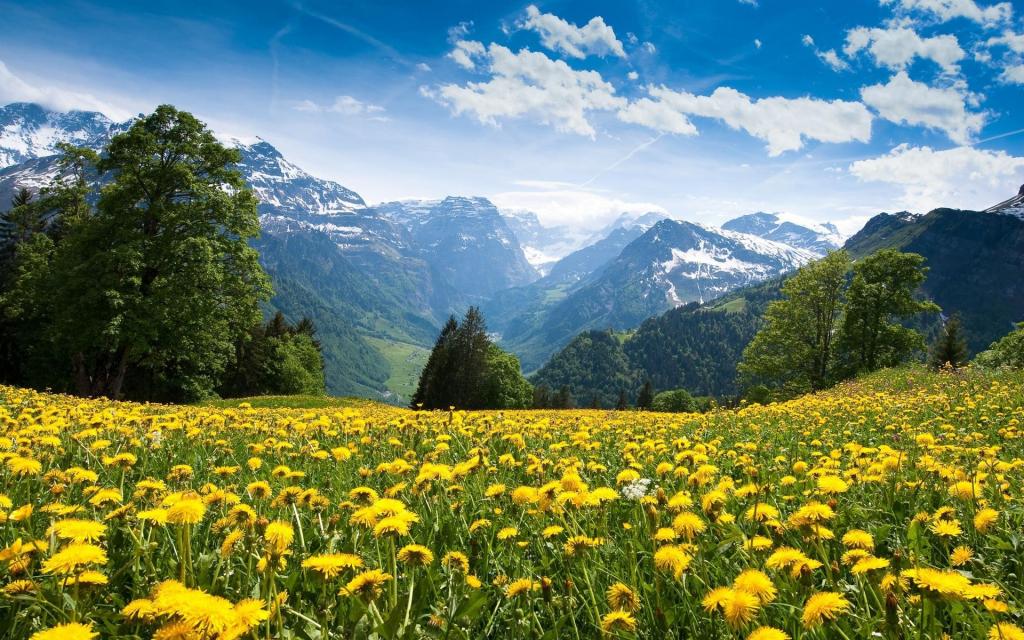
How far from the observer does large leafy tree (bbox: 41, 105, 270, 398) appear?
2592 centimetres

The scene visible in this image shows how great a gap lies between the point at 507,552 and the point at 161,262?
3043cm

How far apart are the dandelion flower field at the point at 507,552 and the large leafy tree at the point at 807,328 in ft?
124

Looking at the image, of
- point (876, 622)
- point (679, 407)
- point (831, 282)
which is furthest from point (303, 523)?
point (679, 407)

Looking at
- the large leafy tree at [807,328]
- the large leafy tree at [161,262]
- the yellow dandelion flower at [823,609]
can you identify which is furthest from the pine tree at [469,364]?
the yellow dandelion flower at [823,609]

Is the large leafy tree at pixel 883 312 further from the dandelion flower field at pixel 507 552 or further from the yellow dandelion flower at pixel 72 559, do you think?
the yellow dandelion flower at pixel 72 559

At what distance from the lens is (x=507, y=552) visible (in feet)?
10.8

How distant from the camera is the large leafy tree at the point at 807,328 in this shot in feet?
127

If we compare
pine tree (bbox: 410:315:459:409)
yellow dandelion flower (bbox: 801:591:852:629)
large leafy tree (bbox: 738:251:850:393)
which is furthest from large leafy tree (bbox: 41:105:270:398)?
large leafy tree (bbox: 738:251:850:393)

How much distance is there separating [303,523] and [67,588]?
1.46 meters

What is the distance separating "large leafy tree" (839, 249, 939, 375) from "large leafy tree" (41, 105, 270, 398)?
3926 centimetres

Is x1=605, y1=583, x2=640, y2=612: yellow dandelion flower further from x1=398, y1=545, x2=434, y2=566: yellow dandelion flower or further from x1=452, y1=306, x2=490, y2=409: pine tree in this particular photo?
x1=452, y1=306, x2=490, y2=409: pine tree

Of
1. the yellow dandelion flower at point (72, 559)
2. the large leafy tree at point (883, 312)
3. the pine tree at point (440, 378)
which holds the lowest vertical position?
the pine tree at point (440, 378)

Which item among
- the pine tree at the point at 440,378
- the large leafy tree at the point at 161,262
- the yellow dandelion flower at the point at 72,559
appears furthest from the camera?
the pine tree at the point at 440,378

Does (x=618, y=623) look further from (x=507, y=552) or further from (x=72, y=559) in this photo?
(x=72, y=559)
